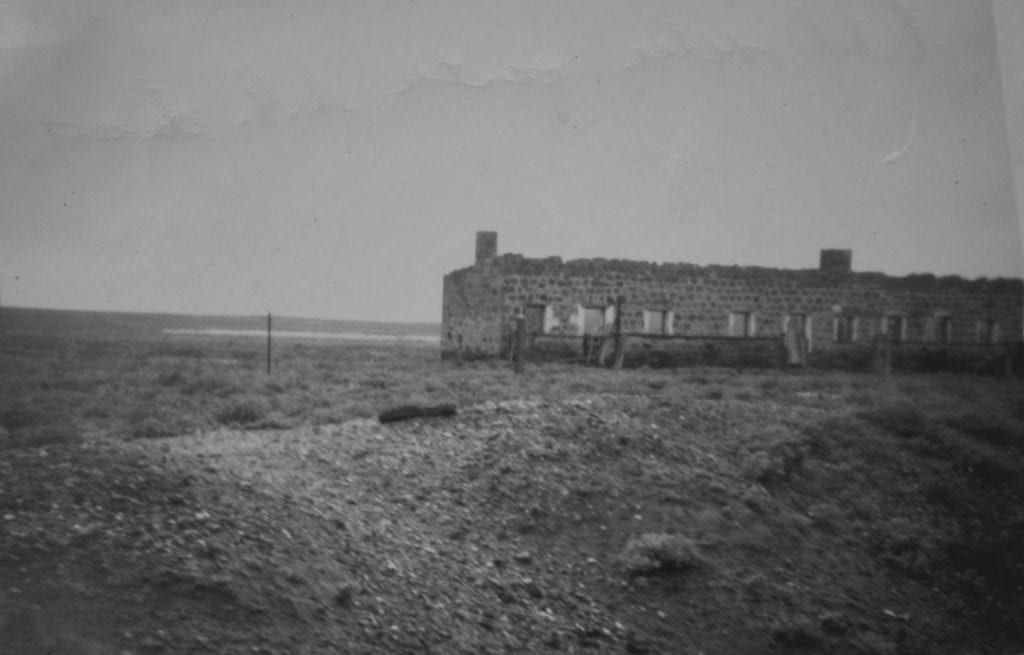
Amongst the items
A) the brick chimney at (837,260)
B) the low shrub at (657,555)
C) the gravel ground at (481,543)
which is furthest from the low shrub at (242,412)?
the brick chimney at (837,260)

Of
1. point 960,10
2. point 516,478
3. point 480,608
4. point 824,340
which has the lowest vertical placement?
point 480,608

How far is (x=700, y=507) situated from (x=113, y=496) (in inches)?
204

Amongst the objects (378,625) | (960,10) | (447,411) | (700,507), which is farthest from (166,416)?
(960,10)

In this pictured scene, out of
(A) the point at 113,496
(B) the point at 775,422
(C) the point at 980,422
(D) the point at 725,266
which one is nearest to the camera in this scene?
(A) the point at 113,496

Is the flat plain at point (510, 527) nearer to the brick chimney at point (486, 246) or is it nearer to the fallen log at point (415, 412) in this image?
the fallen log at point (415, 412)

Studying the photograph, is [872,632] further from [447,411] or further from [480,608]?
[447,411]

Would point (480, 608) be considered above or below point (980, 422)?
below

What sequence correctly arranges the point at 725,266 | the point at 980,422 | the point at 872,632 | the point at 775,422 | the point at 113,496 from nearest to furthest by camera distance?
1. the point at 113,496
2. the point at 872,632
3. the point at 775,422
4. the point at 980,422
5. the point at 725,266

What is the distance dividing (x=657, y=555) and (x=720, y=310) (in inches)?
638

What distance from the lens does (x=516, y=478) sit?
6.95 meters

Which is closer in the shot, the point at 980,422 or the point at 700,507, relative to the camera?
the point at 700,507

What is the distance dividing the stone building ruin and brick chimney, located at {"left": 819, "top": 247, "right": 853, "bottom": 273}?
0.12 feet

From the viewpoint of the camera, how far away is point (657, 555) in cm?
578

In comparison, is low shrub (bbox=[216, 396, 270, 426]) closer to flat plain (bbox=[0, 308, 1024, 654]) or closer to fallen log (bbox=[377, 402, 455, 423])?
flat plain (bbox=[0, 308, 1024, 654])
